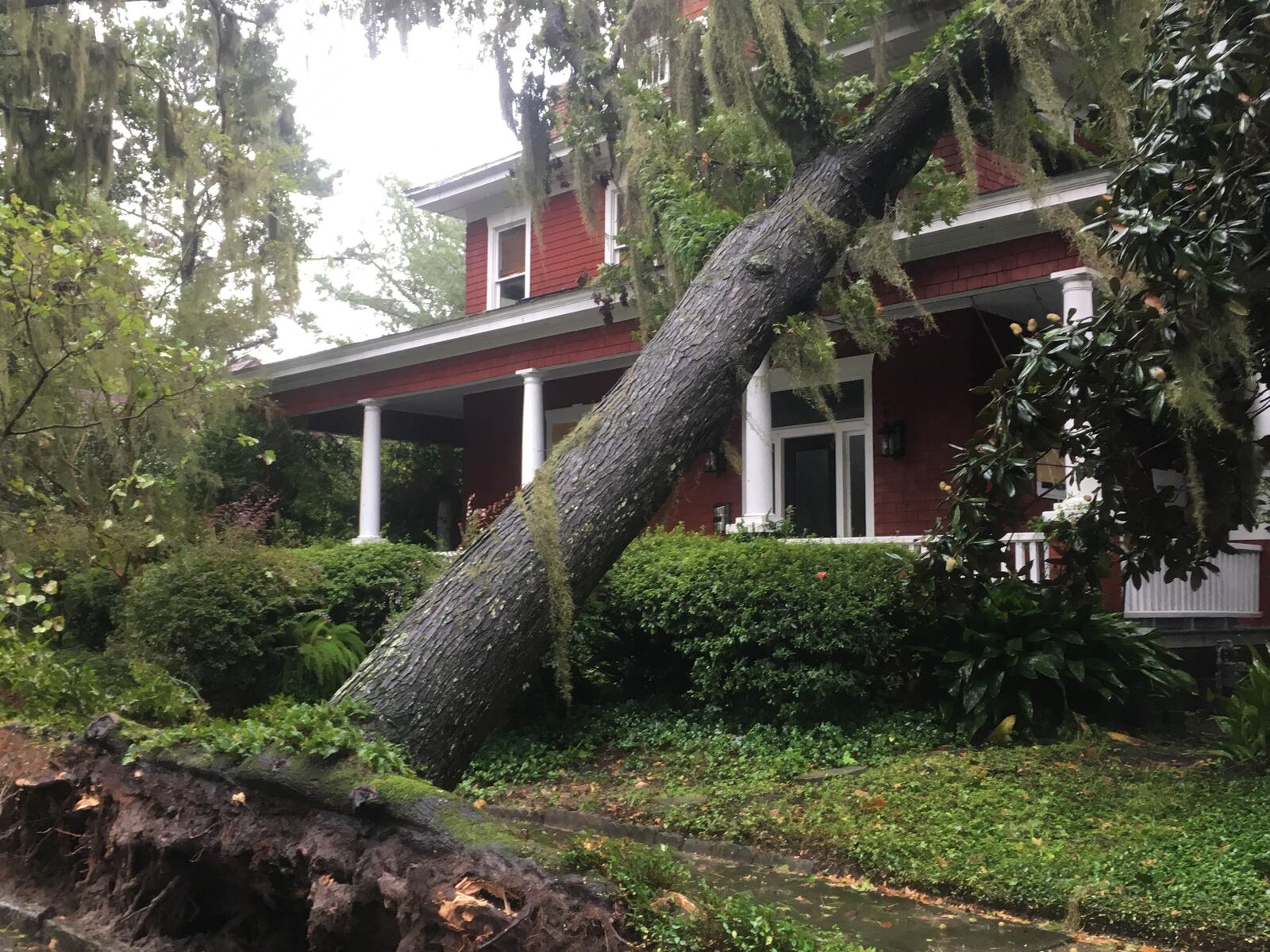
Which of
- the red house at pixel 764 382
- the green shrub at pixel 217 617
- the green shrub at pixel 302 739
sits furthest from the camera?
the red house at pixel 764 382

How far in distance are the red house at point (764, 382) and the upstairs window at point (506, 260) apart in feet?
0.11

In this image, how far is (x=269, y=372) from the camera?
1794 centimetres

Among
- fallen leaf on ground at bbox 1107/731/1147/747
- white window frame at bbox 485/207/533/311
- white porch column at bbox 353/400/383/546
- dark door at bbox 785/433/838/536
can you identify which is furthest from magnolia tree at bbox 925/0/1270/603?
white window frame at bbox 485/207/533/311

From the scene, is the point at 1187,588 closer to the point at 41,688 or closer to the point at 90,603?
the point at 41,688

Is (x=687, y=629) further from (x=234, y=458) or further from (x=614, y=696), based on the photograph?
(x=234, y=458)

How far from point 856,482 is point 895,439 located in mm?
1080

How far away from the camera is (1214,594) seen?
10125 millimetres

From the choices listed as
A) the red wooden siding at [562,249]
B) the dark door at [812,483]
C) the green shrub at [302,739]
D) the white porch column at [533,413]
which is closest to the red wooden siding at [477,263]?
the red wooden siding at [562,249]

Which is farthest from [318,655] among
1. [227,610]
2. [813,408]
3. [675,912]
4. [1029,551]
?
[813,408]

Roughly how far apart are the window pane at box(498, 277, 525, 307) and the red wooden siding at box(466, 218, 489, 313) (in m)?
0.30

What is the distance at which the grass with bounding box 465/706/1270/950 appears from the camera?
15.0 feet

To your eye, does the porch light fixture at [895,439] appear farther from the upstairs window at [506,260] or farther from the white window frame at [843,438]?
the upstairs window at [506,260]

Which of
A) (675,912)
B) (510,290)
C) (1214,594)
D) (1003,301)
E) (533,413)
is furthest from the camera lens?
(510,290)

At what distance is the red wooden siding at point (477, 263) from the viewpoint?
18.1 metres
